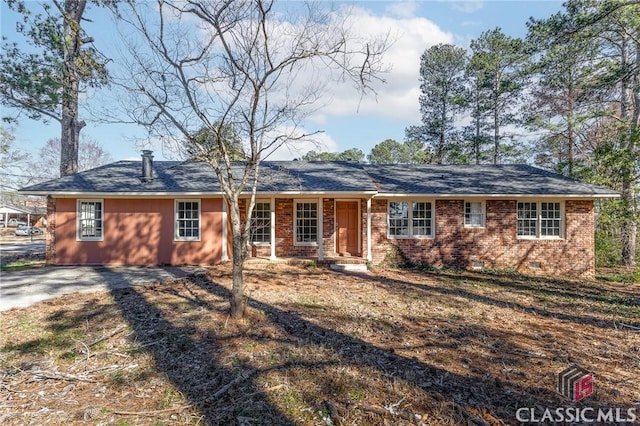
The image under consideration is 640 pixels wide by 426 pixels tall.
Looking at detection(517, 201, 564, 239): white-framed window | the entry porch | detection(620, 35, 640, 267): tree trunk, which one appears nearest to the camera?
detection(517, 201, 564, 239): white-framed window

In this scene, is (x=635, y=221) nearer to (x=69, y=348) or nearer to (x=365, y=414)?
(x=365, y=414)

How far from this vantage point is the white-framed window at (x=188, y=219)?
1174 cm

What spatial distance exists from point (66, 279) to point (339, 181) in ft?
29.1

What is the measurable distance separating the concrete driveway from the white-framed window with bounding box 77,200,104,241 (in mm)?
1122

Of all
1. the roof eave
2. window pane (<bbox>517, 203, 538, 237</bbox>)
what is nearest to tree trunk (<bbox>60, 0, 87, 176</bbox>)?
the roof eave

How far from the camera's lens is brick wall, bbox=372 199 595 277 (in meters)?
11.8

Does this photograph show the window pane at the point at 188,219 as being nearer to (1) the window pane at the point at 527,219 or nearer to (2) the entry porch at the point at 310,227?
(2) the entry porch at the point at 310,227

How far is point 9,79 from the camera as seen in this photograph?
13.2 metres

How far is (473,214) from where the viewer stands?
12188mm

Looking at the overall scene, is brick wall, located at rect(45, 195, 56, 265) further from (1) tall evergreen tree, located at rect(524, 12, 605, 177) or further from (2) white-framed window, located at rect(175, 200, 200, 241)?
(1) tall evergreen tree, located at rect(524, 12, 605, 177)

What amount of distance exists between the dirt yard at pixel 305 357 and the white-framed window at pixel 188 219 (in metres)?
4.01

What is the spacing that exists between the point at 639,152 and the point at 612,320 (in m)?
9.94

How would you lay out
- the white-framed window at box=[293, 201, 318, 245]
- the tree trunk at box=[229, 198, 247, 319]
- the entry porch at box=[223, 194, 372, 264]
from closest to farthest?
the tree trunk at box=[229, 198, 247, 319] < the entry porch at box=[223, 194, 372, 264] < the white-framed window at box=[293, 201, 318, 245]

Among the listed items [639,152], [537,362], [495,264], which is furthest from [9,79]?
[639,152]
